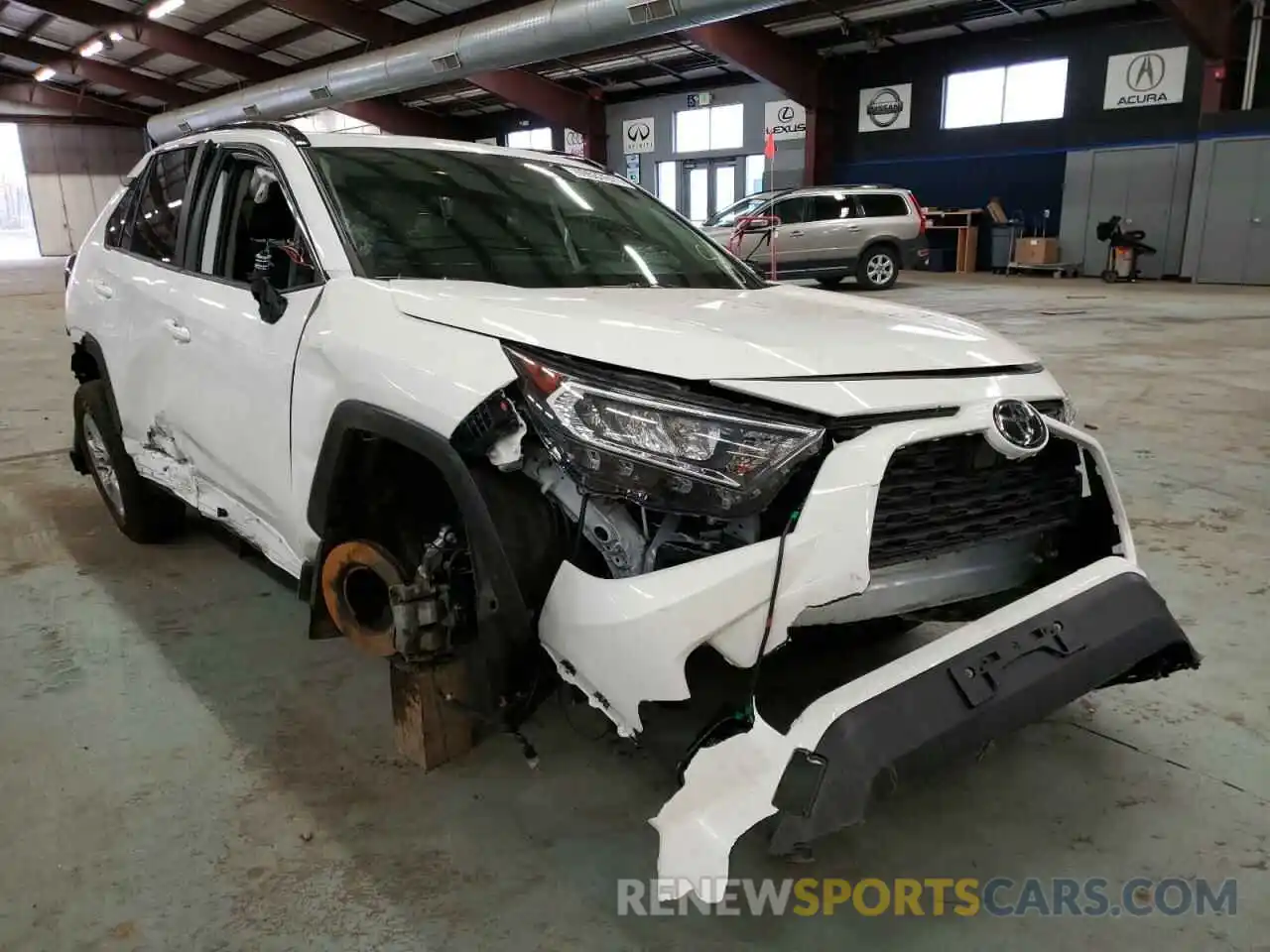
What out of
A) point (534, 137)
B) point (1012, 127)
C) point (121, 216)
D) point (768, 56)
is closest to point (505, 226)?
point (121, 216)

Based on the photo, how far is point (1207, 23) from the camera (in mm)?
14094

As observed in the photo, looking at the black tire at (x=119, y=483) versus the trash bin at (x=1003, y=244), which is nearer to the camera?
the black tire at (x=119, y=483)

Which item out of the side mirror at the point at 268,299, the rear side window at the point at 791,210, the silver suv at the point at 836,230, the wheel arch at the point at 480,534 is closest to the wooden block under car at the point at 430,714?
the wheel arch at the point at 480,534

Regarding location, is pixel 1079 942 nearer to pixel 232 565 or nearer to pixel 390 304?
pixel 390 304

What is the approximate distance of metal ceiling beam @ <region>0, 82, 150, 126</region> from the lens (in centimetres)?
2717

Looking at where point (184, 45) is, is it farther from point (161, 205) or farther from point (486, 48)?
point (161, 205)

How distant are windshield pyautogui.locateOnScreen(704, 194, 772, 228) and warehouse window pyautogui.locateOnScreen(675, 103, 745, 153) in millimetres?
7340

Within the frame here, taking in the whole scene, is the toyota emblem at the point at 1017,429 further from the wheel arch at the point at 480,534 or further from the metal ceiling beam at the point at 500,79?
the metal ceiling beam at the point at 500,79

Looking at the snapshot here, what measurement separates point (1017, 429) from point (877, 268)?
13393 millimetres

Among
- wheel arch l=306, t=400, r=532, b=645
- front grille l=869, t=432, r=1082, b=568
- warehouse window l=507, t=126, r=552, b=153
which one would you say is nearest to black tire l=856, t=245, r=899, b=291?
front grille l=869, t=432, r=1082, b=568

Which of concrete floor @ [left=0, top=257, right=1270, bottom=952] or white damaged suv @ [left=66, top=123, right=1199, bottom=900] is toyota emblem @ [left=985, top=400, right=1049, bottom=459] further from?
concrete floor @ [left=0, top=257, right=1270, bottom=952]

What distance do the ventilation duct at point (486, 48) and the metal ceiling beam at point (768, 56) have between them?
10.0ft

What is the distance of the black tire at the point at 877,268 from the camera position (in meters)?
14.2

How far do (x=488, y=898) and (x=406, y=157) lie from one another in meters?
1.99
